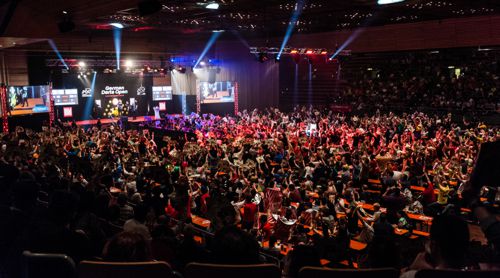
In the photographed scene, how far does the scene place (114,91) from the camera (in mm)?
29359

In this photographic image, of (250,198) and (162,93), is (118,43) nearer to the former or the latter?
(162,93)

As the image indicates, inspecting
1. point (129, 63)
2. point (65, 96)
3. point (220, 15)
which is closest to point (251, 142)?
point (220, 15)

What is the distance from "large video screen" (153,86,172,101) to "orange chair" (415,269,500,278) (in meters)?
30.9


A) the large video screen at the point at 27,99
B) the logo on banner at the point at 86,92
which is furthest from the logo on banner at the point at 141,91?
the large video screen at the point at 27,99

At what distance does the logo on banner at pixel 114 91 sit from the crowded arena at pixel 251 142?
0.44 ft

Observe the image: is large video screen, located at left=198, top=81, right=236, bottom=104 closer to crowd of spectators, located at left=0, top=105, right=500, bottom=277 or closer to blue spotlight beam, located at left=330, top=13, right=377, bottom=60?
blue spotlight beam, located at left=330, top=13, right=377, bottom=60

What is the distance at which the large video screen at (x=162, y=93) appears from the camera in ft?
104

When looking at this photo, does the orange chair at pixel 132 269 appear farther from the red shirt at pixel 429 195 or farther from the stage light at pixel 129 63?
the stage light at pixel 129 63

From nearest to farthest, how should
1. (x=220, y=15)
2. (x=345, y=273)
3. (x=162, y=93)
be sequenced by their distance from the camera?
(x=345, y=273) < (x=220, y=15) < (x=162, y=93)

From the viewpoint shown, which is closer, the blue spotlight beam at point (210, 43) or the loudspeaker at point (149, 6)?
the loudspeaker at point (149, 6)

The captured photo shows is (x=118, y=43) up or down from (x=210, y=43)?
down

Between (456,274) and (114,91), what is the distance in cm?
2948

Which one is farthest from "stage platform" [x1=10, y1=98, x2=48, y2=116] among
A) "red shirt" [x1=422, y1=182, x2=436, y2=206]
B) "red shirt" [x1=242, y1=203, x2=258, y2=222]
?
"red shirt" [x1=422, y1=182, x2=436, y2=206]

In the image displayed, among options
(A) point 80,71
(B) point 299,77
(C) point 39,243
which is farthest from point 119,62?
(C) point 39,243
